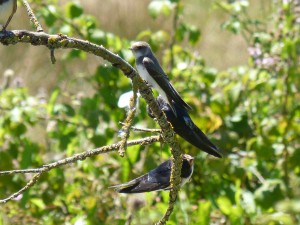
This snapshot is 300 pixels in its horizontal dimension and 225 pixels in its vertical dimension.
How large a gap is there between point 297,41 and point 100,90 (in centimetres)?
140

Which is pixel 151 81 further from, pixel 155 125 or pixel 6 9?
pixel 155 125

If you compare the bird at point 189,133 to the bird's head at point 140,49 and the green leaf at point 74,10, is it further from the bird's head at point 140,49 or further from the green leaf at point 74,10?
the green leaf at point 74,10

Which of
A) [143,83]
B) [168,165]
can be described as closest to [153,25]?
[168,165]

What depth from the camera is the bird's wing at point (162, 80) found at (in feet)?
10.2

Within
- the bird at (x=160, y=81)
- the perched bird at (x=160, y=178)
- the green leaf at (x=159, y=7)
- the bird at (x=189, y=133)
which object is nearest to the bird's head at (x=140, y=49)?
the bird at (x=160, y=81)

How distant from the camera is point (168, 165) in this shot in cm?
367

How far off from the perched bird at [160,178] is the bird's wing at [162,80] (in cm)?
45

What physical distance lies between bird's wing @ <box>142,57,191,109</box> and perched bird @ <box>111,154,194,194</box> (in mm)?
447

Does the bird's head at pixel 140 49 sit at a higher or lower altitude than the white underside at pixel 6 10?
higher

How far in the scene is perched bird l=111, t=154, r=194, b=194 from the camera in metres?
3.67

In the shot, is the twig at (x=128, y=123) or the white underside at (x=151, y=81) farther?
the white underside at (x=151, y=81)

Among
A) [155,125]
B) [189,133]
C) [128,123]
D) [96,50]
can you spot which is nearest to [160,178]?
[189,133]

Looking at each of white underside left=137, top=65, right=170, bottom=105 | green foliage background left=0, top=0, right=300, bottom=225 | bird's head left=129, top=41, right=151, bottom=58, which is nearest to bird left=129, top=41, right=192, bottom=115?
white underside left=137, top=65, right=170, bottom=105

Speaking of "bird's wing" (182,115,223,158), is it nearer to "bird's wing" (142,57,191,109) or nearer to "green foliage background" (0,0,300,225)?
"bird's wing" (142,57,191,109)
